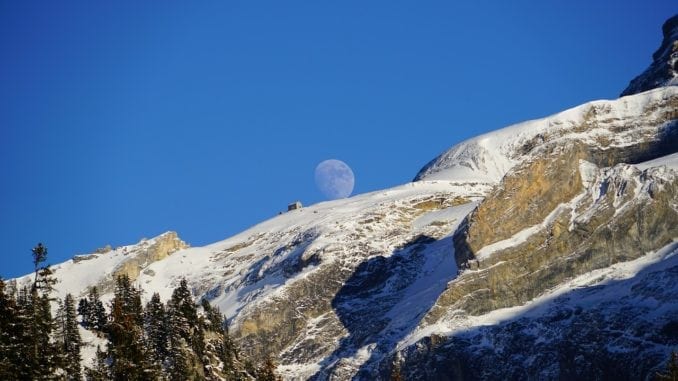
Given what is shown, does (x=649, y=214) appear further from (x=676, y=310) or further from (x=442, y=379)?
(x=442, y=379)

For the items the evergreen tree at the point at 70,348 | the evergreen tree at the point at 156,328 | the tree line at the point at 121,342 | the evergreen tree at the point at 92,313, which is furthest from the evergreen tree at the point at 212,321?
the evergreen tree at the point at 70,348

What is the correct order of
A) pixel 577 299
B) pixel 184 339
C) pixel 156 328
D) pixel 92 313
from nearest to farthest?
pixel 184 339
pixel 156 328
pixel 92 313
pixel 577 299

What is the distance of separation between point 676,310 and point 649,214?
24.4 meters

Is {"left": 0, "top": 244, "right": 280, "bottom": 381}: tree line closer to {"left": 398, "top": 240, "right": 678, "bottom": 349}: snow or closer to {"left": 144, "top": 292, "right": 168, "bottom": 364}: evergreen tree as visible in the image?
{"left": 144, "top": 292, "right": 168, "bottom": 364}: evergreen tree

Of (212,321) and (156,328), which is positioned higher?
(212,321)

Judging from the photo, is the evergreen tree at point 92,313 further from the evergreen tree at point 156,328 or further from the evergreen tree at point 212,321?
the evergreen tree at point 156,328

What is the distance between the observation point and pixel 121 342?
115m

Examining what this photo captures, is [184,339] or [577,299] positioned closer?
[184,339]

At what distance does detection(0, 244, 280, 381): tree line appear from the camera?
11175cm

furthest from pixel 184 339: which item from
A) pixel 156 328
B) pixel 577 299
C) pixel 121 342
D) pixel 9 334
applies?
pixel 577 299

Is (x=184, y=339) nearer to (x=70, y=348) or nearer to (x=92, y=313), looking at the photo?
(x=70, y=348)

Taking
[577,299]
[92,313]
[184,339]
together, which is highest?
[92,313]

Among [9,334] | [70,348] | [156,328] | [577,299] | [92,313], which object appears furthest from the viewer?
[577,299]

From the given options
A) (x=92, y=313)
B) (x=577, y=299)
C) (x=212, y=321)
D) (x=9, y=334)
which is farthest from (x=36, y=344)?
(x=577, y=299)
